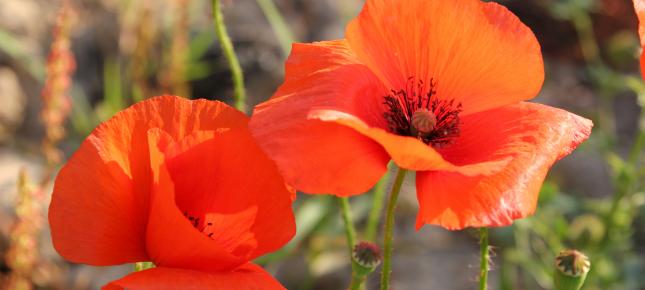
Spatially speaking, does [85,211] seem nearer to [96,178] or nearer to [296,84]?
[96,178]

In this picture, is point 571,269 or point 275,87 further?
point 275,87

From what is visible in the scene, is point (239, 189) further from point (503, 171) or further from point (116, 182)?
point (503, 171)

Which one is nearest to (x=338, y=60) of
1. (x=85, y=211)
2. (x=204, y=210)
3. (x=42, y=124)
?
(x=204, y=210)

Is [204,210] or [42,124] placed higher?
[204,210]

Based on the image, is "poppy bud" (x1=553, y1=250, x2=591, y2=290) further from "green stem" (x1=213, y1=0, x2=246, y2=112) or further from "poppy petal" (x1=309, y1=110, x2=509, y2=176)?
"green stem" (x1=213, y1=0, x2=246, y2=112)

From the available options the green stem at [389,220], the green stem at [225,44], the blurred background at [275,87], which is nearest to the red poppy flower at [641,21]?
the green stem at [389,220]

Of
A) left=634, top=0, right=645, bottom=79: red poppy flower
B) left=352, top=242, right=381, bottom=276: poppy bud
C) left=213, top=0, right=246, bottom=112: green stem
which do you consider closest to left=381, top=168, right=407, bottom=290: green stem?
left=352, top=242, right=381, bottom=276: poppy bud

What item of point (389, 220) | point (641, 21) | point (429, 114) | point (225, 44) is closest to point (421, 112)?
point (429, 114)
